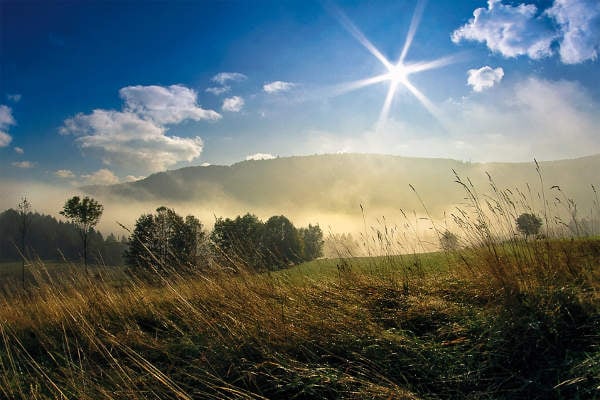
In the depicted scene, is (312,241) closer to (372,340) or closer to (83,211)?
(83,211)

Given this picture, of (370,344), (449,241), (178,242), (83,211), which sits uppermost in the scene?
(83,211)

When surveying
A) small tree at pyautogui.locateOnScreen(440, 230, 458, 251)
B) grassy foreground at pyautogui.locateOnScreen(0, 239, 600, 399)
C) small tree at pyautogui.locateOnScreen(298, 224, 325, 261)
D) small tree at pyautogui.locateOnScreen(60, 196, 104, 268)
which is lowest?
small tree at pyautogui.locateOnScreen(298, 224, 325, 261)

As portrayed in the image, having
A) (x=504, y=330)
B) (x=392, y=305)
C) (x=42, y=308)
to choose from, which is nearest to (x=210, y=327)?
(x=392, y=305)

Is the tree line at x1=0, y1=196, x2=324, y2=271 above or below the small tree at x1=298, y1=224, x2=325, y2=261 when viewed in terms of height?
above

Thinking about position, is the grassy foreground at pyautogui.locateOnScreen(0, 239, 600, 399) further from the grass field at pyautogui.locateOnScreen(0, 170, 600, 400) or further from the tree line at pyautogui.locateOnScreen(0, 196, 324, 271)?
the tree line at pyautogui.locateOnScreen(0, 196, 324, 271)

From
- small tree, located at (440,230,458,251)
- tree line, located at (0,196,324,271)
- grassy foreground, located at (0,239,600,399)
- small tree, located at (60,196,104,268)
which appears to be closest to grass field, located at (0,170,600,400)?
grassy foreground, located at (0,239,600,399)

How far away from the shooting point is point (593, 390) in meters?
2.06

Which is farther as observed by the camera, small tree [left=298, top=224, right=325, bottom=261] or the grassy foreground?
small tree [left=298, top=224, right=325, bottom=261]

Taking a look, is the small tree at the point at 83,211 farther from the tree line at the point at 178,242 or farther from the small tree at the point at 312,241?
the small tree at the point at 312,241

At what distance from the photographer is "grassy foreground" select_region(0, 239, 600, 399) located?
Result: 7.90 feet

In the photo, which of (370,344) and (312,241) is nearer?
Result: (370,344)

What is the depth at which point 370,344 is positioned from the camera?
2.97 meters

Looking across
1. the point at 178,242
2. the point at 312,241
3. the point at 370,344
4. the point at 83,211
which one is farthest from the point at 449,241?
the point at 312,241

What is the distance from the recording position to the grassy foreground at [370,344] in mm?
2408
